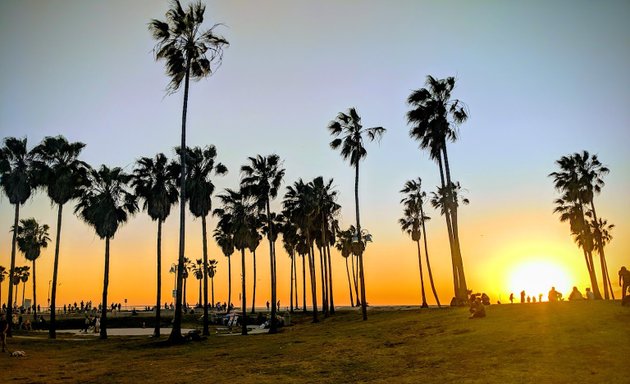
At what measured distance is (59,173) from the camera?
139 feet

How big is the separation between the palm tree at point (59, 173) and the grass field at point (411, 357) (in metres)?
17.2

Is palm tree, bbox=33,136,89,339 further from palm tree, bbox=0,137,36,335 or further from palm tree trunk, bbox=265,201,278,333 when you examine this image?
palm tree trunk, bbox=265,201,278,333

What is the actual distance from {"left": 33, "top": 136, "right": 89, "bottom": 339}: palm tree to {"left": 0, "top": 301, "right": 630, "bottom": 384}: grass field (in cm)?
1719

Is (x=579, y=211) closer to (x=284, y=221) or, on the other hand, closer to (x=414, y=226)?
(x=414, y=226)

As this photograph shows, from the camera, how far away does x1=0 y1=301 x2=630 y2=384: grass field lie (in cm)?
1473

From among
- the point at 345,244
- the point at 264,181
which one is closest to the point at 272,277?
the point at 264,181

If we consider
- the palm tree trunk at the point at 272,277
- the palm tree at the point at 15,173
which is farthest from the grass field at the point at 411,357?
the palm tree at the point at 15,173

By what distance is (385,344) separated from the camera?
2312 centimetres

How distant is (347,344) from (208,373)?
27.7ft

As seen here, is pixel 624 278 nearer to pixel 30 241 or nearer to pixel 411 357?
pixel 411 357

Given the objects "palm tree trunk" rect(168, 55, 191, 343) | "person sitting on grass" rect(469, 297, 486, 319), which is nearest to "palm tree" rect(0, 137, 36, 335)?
"palm tree trunk" rect(168, 55, 191, 343)

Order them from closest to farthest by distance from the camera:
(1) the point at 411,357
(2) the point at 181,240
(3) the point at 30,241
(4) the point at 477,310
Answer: (1) the point at 411,357, (4) the point at 477,310, (2) the point at 181,240, (3) the point at 30,241

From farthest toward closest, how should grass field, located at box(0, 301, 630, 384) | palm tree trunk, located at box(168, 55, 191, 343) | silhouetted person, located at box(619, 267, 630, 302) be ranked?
1. palm tree trunk, located at box(168, 55, 191, 343)
2. silhouetted person, located at box(619, 267, 630, 302)
3. grass field, located at box(0, 301, 630, 384)

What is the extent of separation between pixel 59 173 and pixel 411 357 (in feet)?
122
